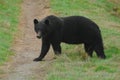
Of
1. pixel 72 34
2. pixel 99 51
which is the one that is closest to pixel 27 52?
pixel 72 34

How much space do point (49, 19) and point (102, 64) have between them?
2.72 meters

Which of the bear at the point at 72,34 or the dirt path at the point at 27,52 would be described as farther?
the bear at the point at 72,34

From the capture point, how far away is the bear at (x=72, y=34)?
48.0 feet

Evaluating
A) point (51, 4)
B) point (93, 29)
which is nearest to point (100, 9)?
point (51, 4)

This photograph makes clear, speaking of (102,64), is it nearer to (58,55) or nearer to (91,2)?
(58,55)

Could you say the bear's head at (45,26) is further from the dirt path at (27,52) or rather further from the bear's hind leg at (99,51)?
the bear's hind leg at (99,51)

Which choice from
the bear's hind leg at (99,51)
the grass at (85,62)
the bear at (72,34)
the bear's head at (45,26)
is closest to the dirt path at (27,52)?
the grass at (85,62)

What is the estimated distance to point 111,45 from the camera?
57.8 feet

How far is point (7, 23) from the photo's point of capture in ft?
70.7

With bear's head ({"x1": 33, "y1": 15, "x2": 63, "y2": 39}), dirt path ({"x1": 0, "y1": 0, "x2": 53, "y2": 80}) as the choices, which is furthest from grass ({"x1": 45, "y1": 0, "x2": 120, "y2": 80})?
bear's head ({"x1": 33, "y1": 15, "x2": 63, "y2": 39})

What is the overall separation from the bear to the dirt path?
0.58 metres

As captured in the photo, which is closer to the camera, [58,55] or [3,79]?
[3,79]

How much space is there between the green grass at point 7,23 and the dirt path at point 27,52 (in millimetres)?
283

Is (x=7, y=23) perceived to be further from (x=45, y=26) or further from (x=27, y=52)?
(x=45, y=26)
